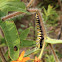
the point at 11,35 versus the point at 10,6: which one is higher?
the point at 10,6

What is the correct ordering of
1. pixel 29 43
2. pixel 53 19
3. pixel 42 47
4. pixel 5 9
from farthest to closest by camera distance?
pixel 53 19, pixel 29 43, pixel 42 47, pixel 5 9

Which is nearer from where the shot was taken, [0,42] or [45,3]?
[0,42]

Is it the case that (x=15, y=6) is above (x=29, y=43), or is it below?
above

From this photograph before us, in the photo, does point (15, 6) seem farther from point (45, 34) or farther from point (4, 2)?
point (45, 34)

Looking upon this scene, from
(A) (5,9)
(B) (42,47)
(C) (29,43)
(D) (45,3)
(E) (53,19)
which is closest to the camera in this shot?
(A) (5,9)

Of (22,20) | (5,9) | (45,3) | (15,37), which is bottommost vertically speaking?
(22,20)

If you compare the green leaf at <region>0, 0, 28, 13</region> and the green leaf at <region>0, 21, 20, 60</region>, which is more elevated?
the green leaf at <region>0, 0, 28, 13</region>

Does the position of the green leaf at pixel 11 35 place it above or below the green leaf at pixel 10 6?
below

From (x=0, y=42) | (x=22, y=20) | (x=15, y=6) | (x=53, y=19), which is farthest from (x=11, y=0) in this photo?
(x=22, y=20)
